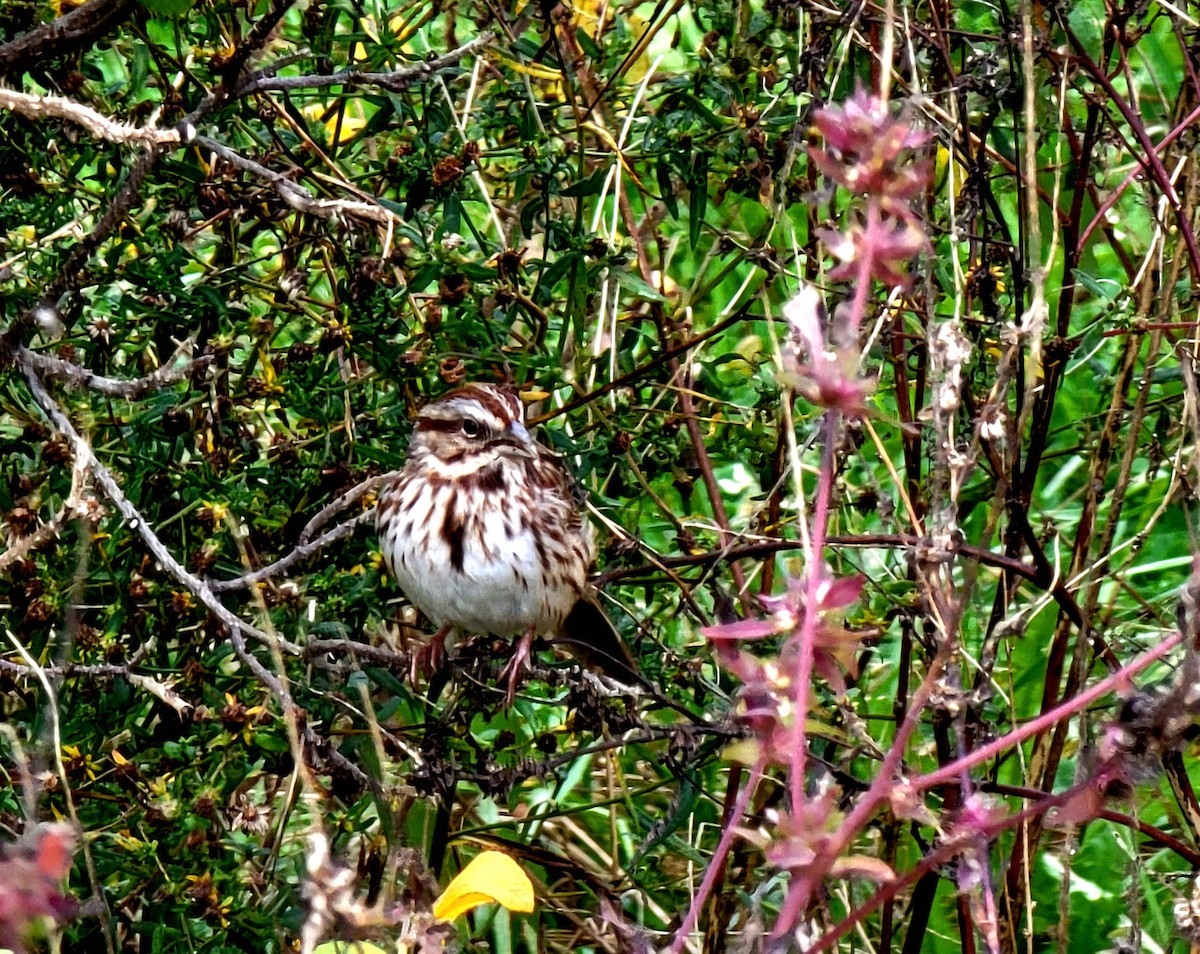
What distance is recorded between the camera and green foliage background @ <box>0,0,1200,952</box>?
253 centimetres

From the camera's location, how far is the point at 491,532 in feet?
10.5

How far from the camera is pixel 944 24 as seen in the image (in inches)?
113

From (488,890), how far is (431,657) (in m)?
1.25

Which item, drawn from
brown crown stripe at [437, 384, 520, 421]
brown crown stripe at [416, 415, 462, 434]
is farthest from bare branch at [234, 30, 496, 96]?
brown crown stripe at [416, 415, 462, 434]

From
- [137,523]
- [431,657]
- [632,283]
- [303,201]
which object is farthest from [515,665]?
[303,201]

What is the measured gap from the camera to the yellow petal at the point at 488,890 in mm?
2000

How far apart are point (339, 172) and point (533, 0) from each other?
43 cm

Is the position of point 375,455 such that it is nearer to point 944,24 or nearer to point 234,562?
point 234,562

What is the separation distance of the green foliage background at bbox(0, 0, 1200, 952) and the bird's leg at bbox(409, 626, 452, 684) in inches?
3.4

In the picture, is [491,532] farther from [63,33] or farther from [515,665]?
[63,33]

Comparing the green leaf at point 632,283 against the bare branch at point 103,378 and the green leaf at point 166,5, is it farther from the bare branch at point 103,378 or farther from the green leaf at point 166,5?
the green leaf at point 166,5

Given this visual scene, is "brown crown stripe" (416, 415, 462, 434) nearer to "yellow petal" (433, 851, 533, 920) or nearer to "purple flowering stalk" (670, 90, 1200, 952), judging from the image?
"yellow petal" (433, 851, 533, 920)

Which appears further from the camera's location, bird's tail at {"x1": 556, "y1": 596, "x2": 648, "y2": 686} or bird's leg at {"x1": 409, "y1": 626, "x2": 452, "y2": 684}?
bird's leg at {"x1": 409, "y1": 626, "x2": 452, "y2": 684}

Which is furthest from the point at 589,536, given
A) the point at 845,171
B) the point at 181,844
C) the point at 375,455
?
the point at 845,171
